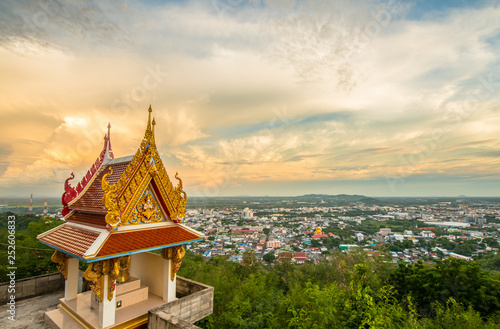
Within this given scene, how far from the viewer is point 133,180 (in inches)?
274

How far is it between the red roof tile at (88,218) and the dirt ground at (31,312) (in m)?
3.14

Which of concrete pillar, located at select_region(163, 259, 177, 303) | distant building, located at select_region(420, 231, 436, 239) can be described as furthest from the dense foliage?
distant building, located at select_region(420, 231, 436, 239)

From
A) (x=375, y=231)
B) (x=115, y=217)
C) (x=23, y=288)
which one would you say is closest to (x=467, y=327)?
(x=115, y=217)

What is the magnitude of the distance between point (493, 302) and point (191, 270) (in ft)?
57.0

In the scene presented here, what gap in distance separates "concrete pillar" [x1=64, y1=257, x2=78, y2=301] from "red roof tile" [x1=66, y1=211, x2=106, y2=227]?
4.34 feet

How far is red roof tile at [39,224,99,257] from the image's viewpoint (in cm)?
602

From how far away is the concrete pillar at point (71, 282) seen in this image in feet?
25.2

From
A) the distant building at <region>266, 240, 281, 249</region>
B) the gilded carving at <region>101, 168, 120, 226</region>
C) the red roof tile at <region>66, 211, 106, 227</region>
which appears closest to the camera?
the gilded carving at <region>101, 168, 120, 226</region>

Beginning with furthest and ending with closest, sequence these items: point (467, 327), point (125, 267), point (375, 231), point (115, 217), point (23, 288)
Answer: point (375, 231) < point (467, 327) < point (23, 288) < point (125, 267) < point (115, 217)

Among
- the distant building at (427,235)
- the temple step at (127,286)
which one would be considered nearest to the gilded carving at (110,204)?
the temple step at (127,286)

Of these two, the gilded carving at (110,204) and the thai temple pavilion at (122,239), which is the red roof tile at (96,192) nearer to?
the thai temple pavilion at (122,239)

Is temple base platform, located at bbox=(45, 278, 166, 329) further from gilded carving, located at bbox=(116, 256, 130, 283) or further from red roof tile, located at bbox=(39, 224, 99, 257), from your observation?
red roof tile, located at bbox=(39, 224, 99, 257)

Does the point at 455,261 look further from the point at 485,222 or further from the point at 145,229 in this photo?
the point at 485,222

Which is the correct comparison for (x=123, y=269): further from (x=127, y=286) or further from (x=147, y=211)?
(x=147, y=211)
